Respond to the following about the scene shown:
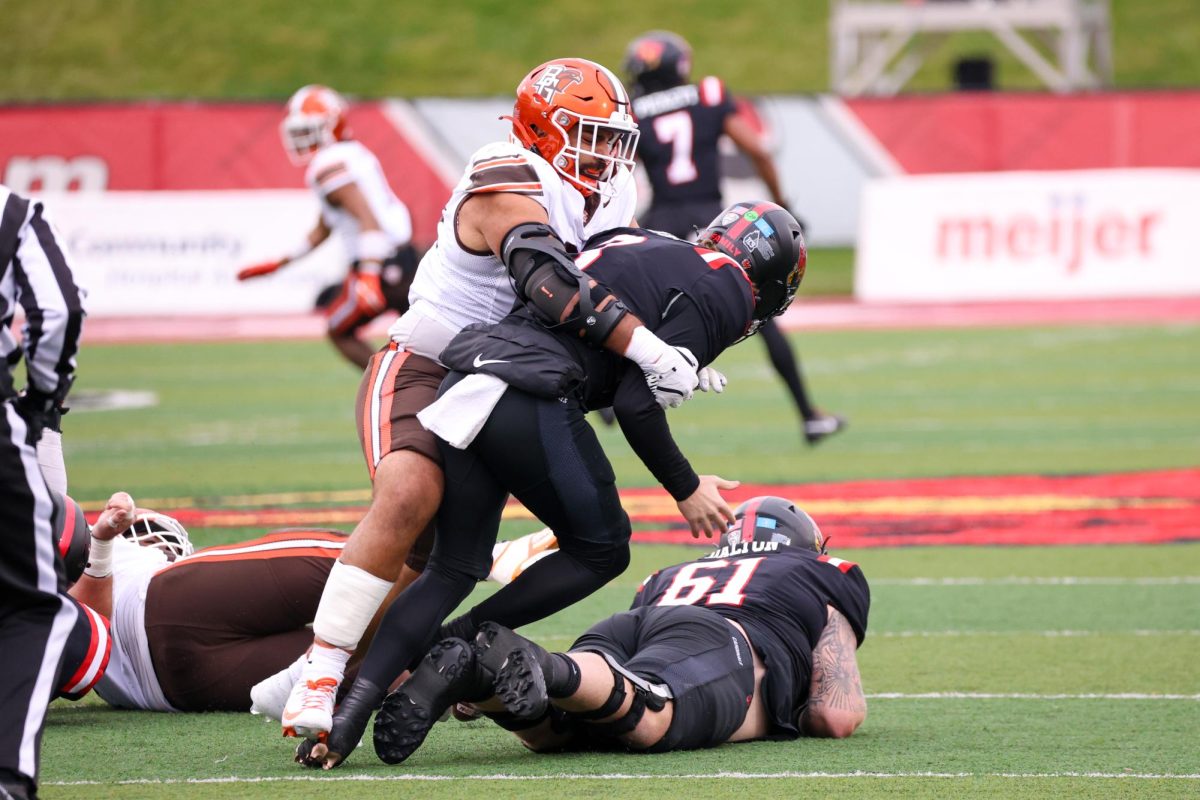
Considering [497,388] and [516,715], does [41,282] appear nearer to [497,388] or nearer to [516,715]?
[497,388]

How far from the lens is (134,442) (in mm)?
10938

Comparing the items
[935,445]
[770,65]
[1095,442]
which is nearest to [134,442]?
[935,445]

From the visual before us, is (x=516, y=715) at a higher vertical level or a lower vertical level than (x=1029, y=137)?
higher

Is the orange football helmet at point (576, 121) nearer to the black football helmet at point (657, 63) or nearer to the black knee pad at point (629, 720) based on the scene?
the black knee pad at point (629, 720)

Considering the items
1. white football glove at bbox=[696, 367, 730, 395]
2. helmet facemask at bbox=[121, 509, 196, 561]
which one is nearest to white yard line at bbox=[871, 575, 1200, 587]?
white football glove at bbox=[696, 367, 730, 395]

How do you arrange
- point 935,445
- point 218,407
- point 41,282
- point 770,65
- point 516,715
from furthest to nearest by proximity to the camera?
point 770,65
point 218,407
point 935,445
point 516,715
point 41,282

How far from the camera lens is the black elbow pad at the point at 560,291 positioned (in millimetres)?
4223

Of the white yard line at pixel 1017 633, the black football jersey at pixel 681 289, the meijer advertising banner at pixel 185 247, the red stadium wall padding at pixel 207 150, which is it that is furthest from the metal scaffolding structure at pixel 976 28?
the black football jersey at pixel 681 289

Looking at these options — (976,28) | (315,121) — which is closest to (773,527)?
(315,121)

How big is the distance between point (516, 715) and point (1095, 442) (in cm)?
717

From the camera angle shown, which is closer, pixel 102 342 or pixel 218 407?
pixel 218 407

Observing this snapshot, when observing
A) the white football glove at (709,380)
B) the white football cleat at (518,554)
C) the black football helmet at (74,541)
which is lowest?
the white football cleat at (518,554)

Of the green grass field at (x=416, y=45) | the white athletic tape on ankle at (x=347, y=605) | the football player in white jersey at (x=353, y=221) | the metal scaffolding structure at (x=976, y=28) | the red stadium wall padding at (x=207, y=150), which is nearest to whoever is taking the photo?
the white athletic tape on ankle at (x=347, y=605)

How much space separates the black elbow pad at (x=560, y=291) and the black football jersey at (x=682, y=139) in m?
5.97
